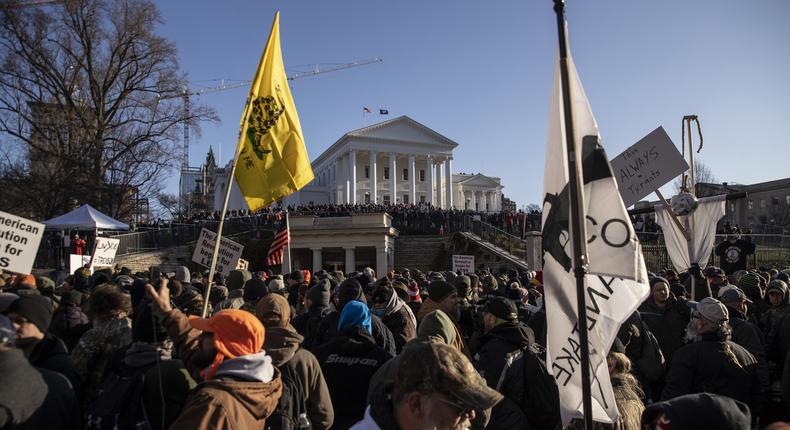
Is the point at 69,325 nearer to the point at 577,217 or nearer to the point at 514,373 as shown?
the point at 514,373

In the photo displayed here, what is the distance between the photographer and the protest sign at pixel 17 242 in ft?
21.5

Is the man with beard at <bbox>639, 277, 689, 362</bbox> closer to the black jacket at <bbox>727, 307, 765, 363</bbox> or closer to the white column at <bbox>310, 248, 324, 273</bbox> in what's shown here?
the black jacket at <bbox>727, 307, 765, 363</bbox>

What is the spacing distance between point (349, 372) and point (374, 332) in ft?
A: 2.51

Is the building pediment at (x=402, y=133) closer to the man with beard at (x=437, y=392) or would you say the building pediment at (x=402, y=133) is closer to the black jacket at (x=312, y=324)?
the black jacket at (x=312, y=324)

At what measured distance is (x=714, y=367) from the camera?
14.5ft

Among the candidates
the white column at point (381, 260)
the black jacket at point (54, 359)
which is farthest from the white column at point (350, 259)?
the black jacket at point (54, 359)

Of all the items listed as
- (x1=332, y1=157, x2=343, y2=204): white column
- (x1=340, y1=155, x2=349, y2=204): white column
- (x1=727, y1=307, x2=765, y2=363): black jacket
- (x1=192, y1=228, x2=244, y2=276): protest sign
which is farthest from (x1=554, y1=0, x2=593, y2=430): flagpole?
(x1=332, y1=157, x2=343, y2=204): white column

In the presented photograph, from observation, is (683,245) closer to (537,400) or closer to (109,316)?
(537,400)

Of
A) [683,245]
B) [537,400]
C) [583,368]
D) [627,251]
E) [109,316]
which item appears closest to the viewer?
[583,368]

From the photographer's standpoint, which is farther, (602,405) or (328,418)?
(328,418)

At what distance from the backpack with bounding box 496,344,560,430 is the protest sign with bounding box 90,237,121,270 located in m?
11.3

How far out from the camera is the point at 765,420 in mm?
5152

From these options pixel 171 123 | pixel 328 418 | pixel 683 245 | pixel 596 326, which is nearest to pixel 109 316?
pixel 328 418

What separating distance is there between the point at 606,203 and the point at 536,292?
6262mm
